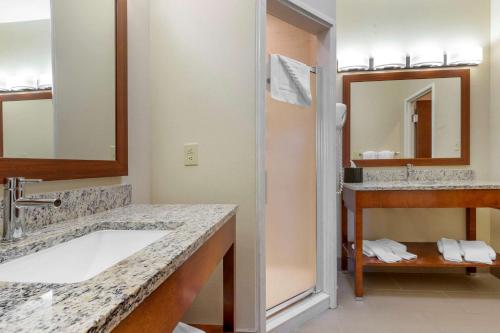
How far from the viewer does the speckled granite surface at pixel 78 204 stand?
0.90 meters

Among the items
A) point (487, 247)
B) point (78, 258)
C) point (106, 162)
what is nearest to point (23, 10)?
point (106, 162)

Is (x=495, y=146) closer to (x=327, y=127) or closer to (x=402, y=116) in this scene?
(x=402, y=116)

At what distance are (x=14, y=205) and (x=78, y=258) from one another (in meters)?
0.22

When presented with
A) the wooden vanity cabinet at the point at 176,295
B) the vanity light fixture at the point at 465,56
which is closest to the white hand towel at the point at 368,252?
the wooden vanity cabinet at the point at 176,295

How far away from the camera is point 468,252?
2.16 m

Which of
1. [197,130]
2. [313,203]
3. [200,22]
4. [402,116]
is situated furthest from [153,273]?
[402,116]

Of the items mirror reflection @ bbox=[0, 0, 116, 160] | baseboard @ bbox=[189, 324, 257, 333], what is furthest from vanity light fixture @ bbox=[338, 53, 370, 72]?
baseboard @ bbox=[189, 324, 257, 333]

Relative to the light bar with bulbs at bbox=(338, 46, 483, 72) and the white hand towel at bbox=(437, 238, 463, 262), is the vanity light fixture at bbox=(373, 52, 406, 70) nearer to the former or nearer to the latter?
the light bar with bulbs at bbox=(338, 46, 483, 72)

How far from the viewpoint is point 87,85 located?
119 centimetres

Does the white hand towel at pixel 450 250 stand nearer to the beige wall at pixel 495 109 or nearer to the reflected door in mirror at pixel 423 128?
the beige wall at pixel 495 109

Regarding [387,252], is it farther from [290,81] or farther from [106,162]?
[106,162]

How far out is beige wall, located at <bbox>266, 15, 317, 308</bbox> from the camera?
1882 millimetres

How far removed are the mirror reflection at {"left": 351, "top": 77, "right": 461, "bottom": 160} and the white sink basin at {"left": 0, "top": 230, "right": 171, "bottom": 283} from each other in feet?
7.03

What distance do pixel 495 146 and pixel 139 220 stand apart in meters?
2.80
